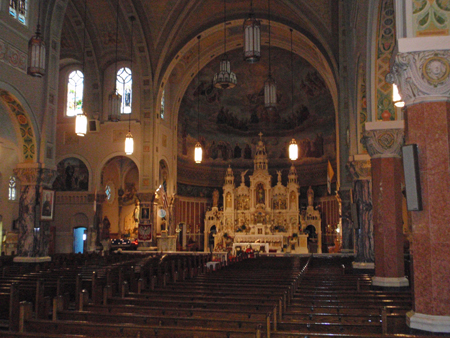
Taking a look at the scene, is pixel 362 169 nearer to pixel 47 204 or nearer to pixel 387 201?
pixel 387 201

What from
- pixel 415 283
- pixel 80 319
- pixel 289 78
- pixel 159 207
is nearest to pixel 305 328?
pixel 415 283

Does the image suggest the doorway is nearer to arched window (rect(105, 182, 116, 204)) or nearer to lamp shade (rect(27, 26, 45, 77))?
arched window (rect(105, 182, 116, 204))

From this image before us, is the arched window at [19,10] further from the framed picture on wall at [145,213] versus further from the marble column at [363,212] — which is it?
the marble column at [363,212]

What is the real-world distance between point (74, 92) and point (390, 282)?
22262 millimetres

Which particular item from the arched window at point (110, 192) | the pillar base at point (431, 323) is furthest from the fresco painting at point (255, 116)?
the pillar base at point (431, 323)

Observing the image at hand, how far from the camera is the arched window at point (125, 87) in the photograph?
2672cm

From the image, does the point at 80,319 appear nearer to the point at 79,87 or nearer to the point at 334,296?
the point at 334,296

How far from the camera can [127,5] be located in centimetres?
2362

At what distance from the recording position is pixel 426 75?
21.1 ft

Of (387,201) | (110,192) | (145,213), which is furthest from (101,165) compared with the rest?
(387,201)

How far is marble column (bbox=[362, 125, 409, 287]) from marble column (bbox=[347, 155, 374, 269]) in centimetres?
352

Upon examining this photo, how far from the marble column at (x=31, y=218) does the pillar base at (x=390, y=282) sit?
11.9 metres

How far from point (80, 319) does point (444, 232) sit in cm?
505

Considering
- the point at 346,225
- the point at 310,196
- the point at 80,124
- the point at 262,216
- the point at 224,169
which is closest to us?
the point at 80,124
